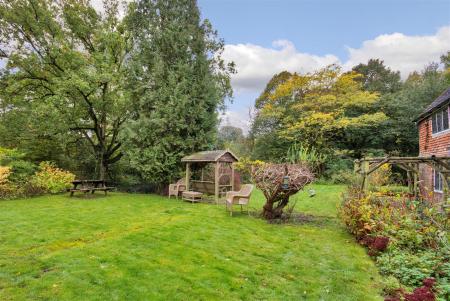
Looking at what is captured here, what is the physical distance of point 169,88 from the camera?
Result: 44.1ft

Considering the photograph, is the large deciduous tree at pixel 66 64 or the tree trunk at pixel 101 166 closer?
the large deciduous tree at pixel 66 64

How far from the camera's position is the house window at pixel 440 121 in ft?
33.9

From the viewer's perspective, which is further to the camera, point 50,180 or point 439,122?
point 50,180

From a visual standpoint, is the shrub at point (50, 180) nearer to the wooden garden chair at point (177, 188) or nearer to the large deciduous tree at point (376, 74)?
the wooden garden chair at point (177, 188)

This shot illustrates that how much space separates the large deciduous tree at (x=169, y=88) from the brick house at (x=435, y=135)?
31.9 ft

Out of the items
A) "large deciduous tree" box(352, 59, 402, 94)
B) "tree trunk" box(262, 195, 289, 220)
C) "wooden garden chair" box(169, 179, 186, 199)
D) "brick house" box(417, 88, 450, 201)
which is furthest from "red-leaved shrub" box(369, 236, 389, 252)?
"large deciduous tree" box(352, 59, 402, 94)

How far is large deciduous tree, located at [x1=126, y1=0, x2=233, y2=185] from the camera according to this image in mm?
13242

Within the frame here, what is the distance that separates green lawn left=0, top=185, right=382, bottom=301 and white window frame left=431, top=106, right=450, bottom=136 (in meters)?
6.41

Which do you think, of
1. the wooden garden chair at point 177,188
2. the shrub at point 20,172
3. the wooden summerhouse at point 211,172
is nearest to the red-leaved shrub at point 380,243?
the wooden summerhouse at point 211,172

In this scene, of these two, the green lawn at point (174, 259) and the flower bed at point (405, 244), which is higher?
the flower bed at point (405, 244)

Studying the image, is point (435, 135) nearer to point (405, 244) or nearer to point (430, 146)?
point (430, 146)

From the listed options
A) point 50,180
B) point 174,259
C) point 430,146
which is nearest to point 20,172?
point 50,180

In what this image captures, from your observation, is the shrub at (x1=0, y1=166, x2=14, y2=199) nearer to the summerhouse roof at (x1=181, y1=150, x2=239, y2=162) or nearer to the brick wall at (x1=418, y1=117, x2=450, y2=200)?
the summerhouse roof at (x1=181, y1=150, x2=239, y2=162)

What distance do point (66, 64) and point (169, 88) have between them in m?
5.59
